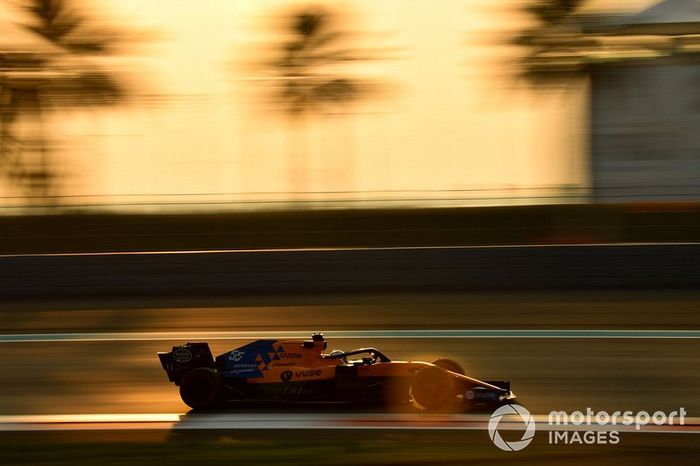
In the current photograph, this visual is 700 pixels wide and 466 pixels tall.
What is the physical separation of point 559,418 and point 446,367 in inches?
32.6

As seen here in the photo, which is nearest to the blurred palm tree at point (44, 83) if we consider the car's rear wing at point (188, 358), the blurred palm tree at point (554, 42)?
the blurred palm tree at point (554, 42)

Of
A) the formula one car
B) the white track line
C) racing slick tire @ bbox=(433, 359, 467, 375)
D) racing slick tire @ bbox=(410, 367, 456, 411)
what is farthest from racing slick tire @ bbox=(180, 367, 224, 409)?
the white track line

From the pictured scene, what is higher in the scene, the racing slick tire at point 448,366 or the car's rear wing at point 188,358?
the car's rear wing at point 188,358

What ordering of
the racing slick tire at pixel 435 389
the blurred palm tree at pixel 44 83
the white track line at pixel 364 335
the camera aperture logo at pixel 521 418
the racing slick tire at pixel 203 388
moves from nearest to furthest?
the camera aperture logo at pixel 521 418, the racing slick tire at pixel 435 389, the racing slick tire at pixel 203 388, the white track line at pixel 364 335, the blurred palm tree at pixel 44 83

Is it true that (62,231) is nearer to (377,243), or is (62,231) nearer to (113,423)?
(377,243)

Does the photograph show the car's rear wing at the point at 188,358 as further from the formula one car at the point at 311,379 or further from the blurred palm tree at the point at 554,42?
the blurred palm tree at the point at 554,42

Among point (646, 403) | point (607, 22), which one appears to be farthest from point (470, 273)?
point (607, 22)

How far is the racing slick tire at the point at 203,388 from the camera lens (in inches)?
271

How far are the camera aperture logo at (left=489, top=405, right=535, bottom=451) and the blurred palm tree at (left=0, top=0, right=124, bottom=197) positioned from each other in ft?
53.4

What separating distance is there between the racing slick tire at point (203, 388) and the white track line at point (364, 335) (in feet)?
12.1

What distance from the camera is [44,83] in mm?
22406

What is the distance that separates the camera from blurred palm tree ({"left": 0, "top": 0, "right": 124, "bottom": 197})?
2173cm

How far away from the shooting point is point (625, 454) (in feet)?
18.7

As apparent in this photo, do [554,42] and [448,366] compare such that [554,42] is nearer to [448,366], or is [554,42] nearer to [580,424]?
[448,366]
